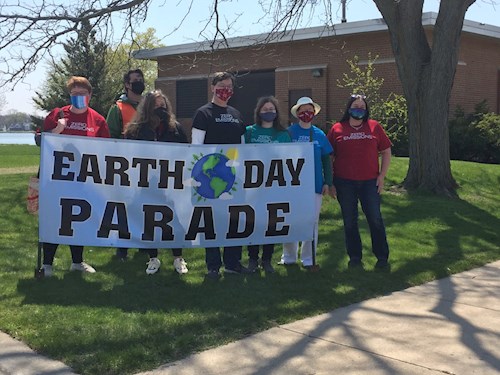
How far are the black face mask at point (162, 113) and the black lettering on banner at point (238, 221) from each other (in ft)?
3.67

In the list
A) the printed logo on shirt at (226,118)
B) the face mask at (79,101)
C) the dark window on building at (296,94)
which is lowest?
the printed logo on shirt at (226,118)

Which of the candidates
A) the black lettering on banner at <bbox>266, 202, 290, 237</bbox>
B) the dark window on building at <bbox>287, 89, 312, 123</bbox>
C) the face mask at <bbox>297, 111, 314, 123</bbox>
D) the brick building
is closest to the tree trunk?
the face mask at <bbox>297, 111, 314, 123</bbox>

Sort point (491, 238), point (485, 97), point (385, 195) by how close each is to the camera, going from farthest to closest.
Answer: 1. point (485, 97)
2. point (385, 195)
3. point (491, 238)

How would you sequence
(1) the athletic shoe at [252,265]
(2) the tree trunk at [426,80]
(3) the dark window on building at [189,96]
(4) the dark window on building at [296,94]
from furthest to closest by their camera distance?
(3) the dark window on building at [189,96]
(4) the dark window on building at [296,94]
(2) the tree trunk at [426,80]
(1) the athletic shoe at [252,265]

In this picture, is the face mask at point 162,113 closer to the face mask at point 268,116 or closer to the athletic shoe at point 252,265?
the face mask at point 268,116

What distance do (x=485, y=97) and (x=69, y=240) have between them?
71.8 ft

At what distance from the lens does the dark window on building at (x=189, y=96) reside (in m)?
30.1

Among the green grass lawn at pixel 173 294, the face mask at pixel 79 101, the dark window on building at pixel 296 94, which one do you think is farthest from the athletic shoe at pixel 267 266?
the dark window on building at pixel 296 94

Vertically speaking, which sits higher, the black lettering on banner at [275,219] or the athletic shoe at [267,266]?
the black lettering on banner at [275,219]

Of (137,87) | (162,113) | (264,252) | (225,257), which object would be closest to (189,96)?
(137,87)

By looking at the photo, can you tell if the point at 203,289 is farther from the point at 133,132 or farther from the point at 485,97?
the point at 485,97

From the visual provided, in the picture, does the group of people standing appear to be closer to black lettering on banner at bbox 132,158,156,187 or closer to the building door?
black lettering on banner at bbox 132,158,156,187

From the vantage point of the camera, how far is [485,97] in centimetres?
2427

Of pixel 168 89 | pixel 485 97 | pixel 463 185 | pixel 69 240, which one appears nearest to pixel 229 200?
pixel 69 240
